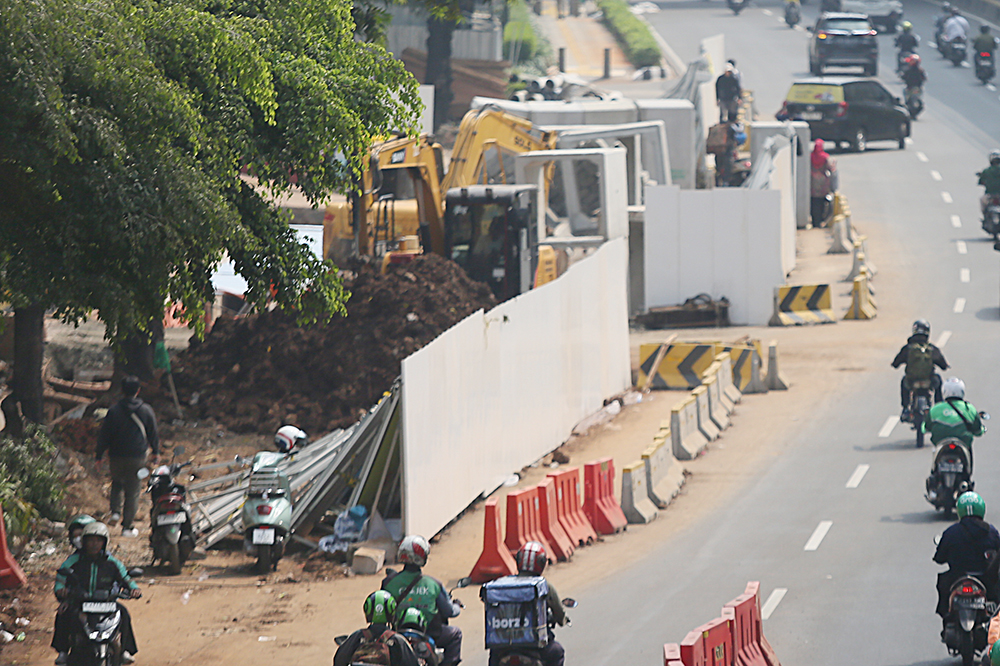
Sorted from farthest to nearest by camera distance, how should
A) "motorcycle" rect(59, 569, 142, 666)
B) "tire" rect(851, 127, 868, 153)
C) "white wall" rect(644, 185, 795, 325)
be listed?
"tire" rect(851, 127, 868, 153) → "white wall" rect(644, 185, 795, 325) → "motorcycle" rect(59, 569, 142, 666)

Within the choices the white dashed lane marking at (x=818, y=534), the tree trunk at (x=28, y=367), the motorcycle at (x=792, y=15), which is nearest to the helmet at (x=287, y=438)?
the tree trunk at (x=28, y=367)

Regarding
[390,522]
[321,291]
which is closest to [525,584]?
[321,291]

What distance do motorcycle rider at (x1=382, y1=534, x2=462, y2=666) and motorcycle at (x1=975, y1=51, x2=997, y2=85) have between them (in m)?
49.7

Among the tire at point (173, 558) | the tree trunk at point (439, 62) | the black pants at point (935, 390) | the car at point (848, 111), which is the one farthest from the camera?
the tree trunk at point (439, 62)

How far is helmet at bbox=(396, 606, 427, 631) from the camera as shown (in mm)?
9633

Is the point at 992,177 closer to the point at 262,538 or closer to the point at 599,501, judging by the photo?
the point at 599,501

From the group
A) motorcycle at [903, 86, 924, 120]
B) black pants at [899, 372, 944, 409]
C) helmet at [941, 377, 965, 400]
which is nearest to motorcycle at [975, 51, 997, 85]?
motorcycle at [903, 86, 924, 120]

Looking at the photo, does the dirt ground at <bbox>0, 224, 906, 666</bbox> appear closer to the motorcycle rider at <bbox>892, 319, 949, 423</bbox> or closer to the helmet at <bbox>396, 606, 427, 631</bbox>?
the motorcycle rider at <bbox>892, 319, 949, 423</bbox>

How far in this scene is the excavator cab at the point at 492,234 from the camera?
24.7 metres

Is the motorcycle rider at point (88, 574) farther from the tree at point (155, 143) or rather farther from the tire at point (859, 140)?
the tire at point (859, 140)

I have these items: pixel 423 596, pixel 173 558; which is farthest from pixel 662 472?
pixel 423 596

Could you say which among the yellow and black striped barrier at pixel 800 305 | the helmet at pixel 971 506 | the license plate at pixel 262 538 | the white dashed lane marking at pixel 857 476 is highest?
the helmet at pixel 971 506

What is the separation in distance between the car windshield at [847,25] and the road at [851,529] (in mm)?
19935

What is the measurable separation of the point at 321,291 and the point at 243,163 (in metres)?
1.41
